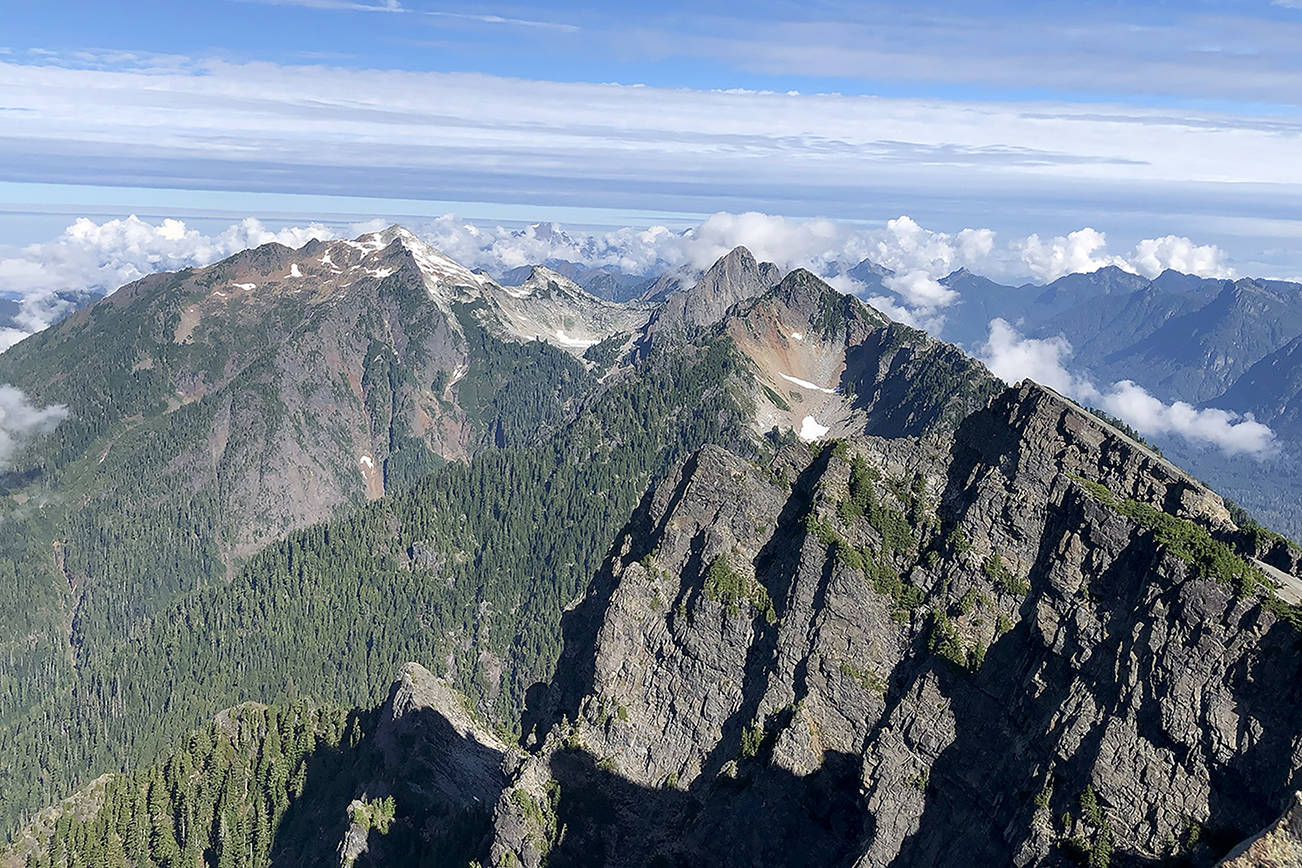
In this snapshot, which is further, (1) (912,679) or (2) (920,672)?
(1) (912,679)

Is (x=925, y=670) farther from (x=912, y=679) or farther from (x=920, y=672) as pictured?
(x=912, y=679)

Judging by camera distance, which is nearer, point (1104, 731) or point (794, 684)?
point (1104, 731)

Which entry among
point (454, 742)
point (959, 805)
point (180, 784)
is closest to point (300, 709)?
point (180, 784)

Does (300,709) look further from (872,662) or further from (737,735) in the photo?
(872,662)

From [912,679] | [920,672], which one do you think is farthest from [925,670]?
[912,679]

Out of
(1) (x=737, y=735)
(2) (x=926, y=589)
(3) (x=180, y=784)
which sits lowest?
(3) (x=180, y=784)

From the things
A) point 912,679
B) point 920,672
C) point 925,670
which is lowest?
point 912,679

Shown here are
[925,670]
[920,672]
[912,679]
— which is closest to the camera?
[925,670]

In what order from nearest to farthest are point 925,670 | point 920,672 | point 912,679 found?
point 925,670, point 920,672, point 912,679
